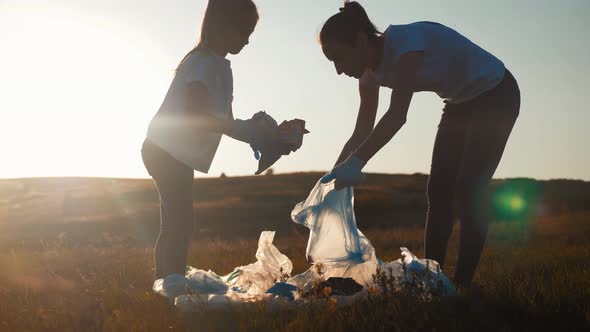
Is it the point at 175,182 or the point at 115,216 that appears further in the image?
the point at 115,216

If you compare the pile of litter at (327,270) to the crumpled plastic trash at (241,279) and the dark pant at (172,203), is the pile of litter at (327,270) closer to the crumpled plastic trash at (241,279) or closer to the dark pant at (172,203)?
the crumpled plastic trash at (241,279)

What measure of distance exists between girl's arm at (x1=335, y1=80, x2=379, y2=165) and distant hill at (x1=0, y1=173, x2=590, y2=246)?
30.5ft

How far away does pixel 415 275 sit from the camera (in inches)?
147

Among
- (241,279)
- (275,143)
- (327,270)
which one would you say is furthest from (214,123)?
(241,279)

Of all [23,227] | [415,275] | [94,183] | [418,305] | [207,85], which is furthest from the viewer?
[94,183]

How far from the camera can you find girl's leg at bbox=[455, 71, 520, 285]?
411 cm

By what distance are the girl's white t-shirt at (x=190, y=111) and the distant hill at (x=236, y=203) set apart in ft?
30.5

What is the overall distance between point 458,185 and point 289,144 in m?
1.15

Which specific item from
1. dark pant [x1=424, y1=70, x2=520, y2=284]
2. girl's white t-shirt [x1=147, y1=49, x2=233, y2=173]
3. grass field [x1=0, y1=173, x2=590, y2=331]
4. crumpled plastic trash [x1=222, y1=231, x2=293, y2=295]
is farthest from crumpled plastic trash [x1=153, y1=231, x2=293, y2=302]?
dark pant [x1=424, y1=70, x2=520, y2=284]

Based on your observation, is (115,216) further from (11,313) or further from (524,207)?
(11,313)

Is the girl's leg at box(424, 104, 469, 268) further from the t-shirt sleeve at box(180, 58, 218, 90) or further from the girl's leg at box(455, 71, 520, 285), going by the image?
the t-shirt sleeve at box(180, 58, 218, 90)

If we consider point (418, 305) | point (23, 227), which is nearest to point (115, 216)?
point (23, 227)

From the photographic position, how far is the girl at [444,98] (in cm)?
377

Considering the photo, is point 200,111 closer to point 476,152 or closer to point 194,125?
point 194,125
